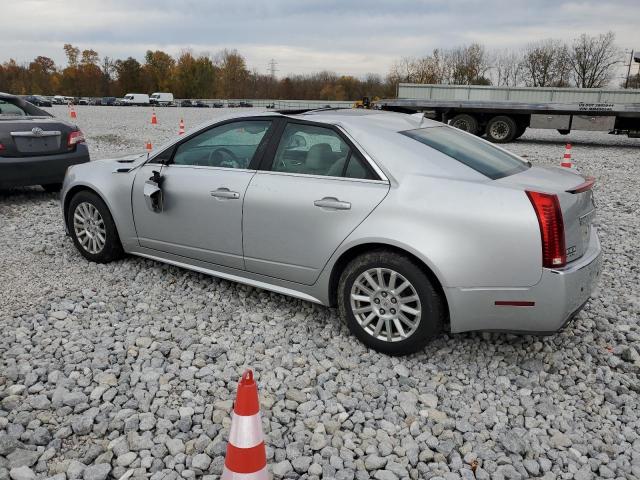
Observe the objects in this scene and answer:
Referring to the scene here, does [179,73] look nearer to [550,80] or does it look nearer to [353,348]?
[550,80]

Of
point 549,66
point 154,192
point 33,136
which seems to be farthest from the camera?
point 549,66

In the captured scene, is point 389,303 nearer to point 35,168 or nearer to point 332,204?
Answer: point 332,204

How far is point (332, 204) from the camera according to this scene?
3.62 meters

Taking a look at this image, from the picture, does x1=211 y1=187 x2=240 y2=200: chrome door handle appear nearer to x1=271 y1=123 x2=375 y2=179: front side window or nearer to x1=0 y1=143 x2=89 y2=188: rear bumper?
x1=271 y1=123 x2=375 y2=179: front side window

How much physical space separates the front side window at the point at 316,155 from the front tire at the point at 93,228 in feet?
6.40

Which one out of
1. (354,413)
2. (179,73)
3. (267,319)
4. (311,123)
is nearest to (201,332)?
(267,319)

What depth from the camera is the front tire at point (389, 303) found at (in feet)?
Result: 11.0

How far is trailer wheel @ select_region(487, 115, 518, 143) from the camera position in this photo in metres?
18.0

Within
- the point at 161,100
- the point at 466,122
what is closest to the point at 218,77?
the point at 161,100

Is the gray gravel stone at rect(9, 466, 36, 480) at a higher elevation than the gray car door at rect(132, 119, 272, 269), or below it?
below

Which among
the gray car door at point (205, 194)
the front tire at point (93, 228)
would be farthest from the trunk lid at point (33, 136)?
the gray car door at point (205, 194)

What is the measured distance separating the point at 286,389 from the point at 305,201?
1256 mm

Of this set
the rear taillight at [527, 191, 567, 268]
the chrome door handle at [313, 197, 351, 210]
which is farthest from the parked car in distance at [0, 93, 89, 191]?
the rear taillight at [527, 191, 567, 268]

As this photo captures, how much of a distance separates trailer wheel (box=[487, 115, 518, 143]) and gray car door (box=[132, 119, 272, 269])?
1561 centimetres
